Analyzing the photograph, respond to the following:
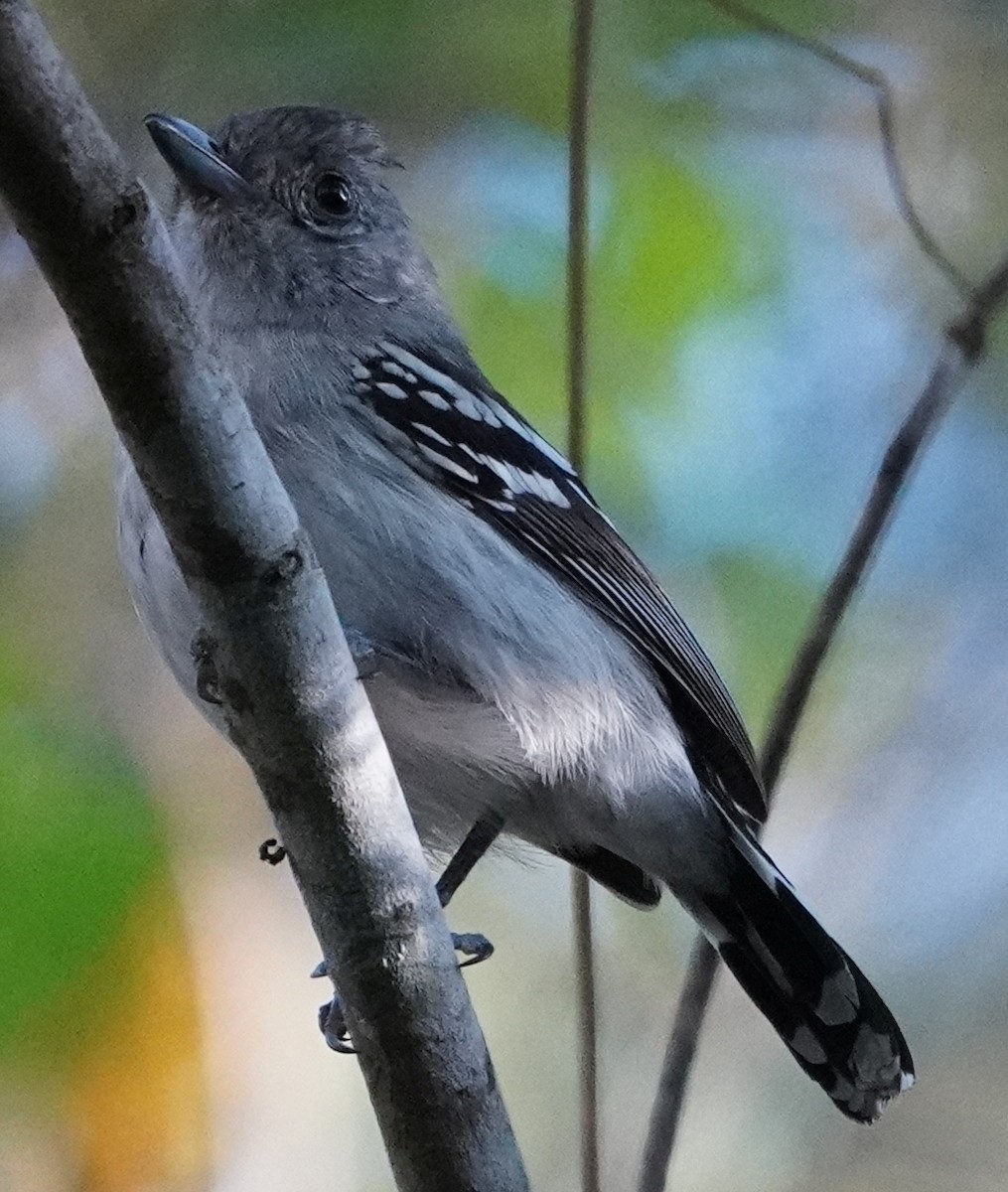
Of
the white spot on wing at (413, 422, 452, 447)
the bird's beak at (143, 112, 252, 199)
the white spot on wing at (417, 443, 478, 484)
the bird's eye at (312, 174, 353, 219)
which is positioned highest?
the bird's eye at (312, 174, 353, 219)

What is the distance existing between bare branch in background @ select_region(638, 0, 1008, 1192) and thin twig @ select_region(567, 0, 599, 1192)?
83 mm

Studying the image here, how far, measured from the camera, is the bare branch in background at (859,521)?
151 cm

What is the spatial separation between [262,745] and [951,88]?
4.23 feet

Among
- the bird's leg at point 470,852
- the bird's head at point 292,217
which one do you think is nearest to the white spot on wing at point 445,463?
the bird's head at point 292,217

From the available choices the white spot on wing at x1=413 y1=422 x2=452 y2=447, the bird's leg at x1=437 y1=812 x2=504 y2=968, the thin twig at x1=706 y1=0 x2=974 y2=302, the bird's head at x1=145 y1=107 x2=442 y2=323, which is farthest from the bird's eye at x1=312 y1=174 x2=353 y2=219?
the bird's leg at x1=437 y1=812 x2=504 y2=968

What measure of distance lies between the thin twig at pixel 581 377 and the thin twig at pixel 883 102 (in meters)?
0.18

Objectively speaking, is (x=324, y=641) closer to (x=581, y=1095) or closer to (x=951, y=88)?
(x=581, y=1095)

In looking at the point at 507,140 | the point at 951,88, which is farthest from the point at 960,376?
the point at 507,140

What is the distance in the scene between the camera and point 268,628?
0.84 meters

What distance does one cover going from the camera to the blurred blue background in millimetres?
1549

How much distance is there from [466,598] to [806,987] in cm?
52

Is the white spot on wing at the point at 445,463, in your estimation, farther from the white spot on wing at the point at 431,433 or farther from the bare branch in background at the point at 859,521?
the bare branch in background at the point at 859,521

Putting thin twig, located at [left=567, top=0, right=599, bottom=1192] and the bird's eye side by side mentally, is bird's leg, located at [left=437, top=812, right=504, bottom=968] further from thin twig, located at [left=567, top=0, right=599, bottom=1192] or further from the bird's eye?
the bird's eye

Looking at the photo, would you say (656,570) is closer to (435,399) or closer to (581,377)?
(581,377)
